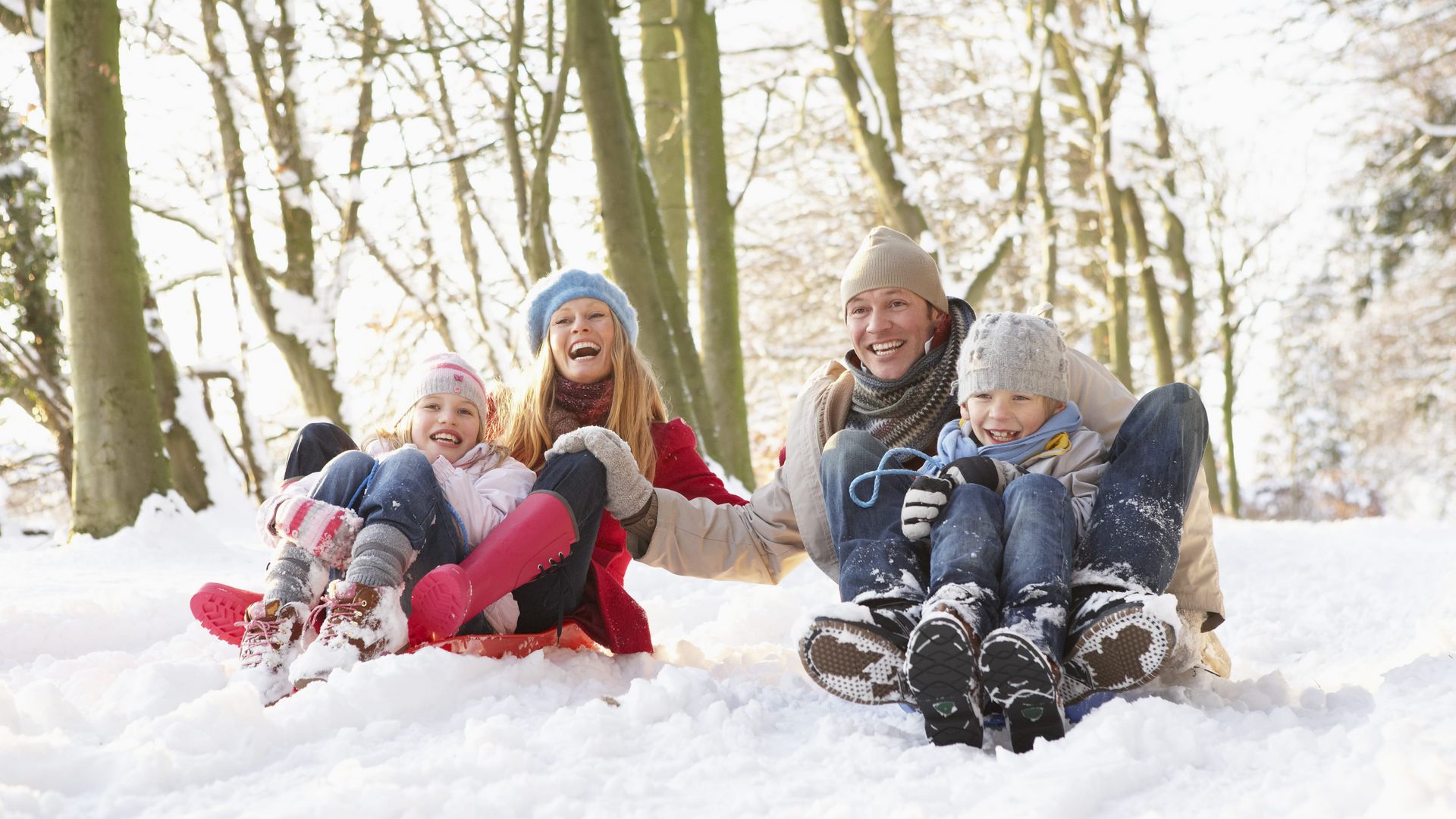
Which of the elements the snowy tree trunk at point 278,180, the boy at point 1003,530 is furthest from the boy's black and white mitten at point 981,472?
the snowy tree trunk at point 278,180

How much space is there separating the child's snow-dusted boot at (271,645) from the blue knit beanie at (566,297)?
1271 mm

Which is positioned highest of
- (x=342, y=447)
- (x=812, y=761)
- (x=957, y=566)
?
(x=342, y=447)

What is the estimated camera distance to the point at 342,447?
311cm

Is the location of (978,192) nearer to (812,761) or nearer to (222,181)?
(222,181)

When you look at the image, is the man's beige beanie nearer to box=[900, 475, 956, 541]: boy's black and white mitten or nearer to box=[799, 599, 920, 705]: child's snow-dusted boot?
box=[900, 475, 956, 541]: boy's black and white mitten

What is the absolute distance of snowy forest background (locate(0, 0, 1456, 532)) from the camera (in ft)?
26.0

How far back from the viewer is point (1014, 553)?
2340 millimetres

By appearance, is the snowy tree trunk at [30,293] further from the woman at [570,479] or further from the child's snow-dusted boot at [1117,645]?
the child's snow-dusted boot at [1117,645]

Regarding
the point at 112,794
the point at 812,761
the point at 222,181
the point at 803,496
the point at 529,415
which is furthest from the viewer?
the point at 222,181

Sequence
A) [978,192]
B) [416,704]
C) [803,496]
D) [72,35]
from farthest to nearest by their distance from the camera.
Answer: [978,192], [72,35], [803,496], [416,704]

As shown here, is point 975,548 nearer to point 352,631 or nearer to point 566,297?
point 352,631

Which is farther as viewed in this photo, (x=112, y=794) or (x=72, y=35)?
(x=72, y=35)

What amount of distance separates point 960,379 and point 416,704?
1440 mm

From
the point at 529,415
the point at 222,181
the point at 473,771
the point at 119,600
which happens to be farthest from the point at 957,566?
the point at 222,181
